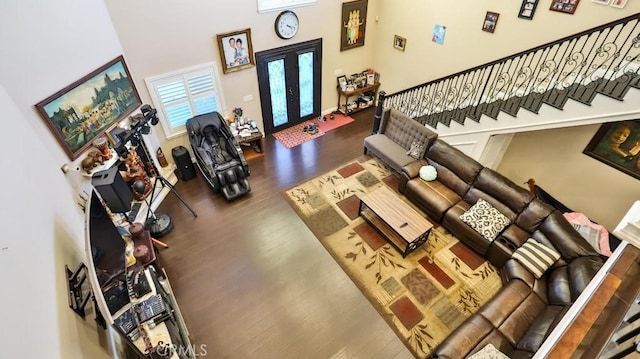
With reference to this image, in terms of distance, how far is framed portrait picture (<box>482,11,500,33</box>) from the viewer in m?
5.15

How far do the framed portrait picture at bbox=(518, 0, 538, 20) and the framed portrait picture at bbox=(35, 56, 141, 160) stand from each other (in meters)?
6.54

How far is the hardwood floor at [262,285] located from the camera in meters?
3.72

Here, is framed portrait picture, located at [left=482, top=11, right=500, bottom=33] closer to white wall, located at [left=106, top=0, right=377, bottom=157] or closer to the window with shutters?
white wall, located at [left=106, top=0, right=377, bottom=157]

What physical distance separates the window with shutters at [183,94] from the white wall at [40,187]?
1137 millimetres

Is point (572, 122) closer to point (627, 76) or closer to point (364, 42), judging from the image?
point (627, 76)

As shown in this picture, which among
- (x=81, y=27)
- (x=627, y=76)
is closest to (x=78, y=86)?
(x=81, y=27)

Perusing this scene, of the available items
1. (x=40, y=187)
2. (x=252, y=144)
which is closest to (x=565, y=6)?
(x=252, y=144)

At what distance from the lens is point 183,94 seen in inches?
225

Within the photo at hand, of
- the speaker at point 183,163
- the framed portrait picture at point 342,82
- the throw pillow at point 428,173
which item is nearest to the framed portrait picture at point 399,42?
the framed portrait picture at point 342,82

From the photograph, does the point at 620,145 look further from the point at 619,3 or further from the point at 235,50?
the point at 235,50

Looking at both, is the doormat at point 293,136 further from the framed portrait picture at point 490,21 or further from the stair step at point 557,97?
the stair step at point 557,97

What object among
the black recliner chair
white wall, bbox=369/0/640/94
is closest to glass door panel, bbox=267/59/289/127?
the black recliner chair

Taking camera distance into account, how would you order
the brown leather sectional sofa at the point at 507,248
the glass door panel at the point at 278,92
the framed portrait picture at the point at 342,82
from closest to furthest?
the brown leather sectional sofa at the point at 507,248
the glass door panel at the point at 278,92
the framed portrait picture at the point at 342,82

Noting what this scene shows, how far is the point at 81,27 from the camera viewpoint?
386 centimetres
